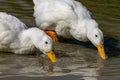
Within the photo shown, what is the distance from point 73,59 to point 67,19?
124 centimetres

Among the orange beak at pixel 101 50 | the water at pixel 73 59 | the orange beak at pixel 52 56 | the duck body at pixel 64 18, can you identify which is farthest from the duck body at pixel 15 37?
the orange beak at pixel 101 50

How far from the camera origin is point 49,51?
340 inches

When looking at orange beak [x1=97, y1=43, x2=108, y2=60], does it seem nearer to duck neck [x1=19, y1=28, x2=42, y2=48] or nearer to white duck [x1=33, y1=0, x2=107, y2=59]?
white duck [x1=33, y1=0, x2=107, y2=59]

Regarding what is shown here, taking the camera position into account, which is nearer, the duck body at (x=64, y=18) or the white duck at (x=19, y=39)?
the white duck at (x=19, y=39)

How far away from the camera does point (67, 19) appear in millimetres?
9812

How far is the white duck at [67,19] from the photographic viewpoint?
379 inches

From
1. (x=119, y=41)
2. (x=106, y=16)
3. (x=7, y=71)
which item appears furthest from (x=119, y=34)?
(x=7, y=71)

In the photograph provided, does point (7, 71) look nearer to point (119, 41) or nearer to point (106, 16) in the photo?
point (119, 41)

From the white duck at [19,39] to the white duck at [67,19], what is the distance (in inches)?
39.6

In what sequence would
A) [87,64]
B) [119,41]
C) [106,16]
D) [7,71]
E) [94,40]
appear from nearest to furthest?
[7,71] < [87,64] < [94,40] < [119,41] < [106,16]

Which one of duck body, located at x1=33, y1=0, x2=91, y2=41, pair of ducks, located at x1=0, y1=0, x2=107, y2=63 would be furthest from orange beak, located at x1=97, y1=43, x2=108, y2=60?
duck body, located at x1=33, y1=0, x2=91, y2=41

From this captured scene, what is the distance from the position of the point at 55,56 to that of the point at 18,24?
1.03 metres

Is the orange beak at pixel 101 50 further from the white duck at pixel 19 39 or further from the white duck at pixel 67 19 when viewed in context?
the white duck at pixel 19 39

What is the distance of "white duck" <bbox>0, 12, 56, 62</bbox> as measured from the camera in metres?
8.68
